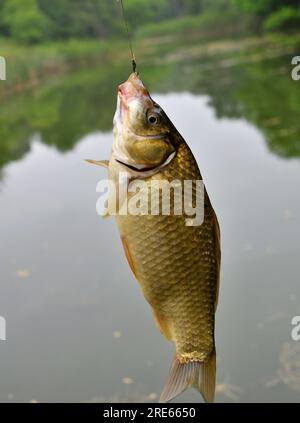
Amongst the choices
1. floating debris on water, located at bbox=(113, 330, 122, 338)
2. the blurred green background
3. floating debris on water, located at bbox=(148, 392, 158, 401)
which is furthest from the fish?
floating debris on water, located at bbox=(113, 330, 122, 338)

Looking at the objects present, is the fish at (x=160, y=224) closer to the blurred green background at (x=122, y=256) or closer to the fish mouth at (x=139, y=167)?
the fish mouth at (x=139, y=167)

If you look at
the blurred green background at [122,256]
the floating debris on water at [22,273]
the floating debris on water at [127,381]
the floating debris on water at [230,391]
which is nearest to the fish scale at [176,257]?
Result: the blurred green background at [122,256]

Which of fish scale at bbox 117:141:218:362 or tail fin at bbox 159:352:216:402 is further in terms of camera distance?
tail fin at bbox 159:352:216:402

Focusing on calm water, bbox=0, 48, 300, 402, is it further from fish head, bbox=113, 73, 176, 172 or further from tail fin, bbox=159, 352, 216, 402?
fish head, bbox=113, 73, 176, 172

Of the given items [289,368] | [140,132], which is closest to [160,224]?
[140,132]

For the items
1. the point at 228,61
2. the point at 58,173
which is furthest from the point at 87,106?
the point at 58,173

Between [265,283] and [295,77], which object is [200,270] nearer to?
[265,283]
